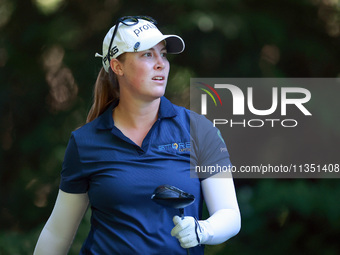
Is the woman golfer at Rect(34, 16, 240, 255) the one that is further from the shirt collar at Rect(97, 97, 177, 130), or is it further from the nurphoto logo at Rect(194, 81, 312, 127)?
the nurphoto logo at Rect(194, 81, 312, 127)

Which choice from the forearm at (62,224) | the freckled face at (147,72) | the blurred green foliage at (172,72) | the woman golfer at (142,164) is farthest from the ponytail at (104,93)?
the blurred green foliage at (172,72)

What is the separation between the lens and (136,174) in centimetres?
200

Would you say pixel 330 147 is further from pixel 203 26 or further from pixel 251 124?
pixel 203 26

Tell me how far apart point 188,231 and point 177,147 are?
0.99 ft

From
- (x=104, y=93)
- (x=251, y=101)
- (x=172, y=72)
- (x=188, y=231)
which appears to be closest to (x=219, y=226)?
(x=188, y=231)

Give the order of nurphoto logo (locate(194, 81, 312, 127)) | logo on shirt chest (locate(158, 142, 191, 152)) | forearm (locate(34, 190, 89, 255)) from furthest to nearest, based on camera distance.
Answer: nurphoto logo (locate(194, 81, 312, 127)) < forearm (locate(34, 190, 89, 255)) < logo on shirt chest (locate(158, 142, 191, 152))

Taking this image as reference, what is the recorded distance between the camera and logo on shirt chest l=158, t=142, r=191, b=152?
2.05 m

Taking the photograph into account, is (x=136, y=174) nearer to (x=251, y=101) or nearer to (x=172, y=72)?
(x=251, y=101)

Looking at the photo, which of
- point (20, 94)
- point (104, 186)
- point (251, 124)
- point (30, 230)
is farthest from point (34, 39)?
point (104, 186)

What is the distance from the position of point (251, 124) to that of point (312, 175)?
23.8 inches

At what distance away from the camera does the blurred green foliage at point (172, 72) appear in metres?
4.46

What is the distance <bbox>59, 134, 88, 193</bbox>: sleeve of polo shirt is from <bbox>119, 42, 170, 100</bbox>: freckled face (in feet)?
0.95

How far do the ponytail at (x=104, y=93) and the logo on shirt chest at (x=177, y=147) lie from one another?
1.11 feet

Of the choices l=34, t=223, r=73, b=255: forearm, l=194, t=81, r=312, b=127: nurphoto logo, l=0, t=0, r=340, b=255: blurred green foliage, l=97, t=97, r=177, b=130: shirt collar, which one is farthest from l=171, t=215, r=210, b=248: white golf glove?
l=0, t=0, r=340, b=255: blurred green foliage
